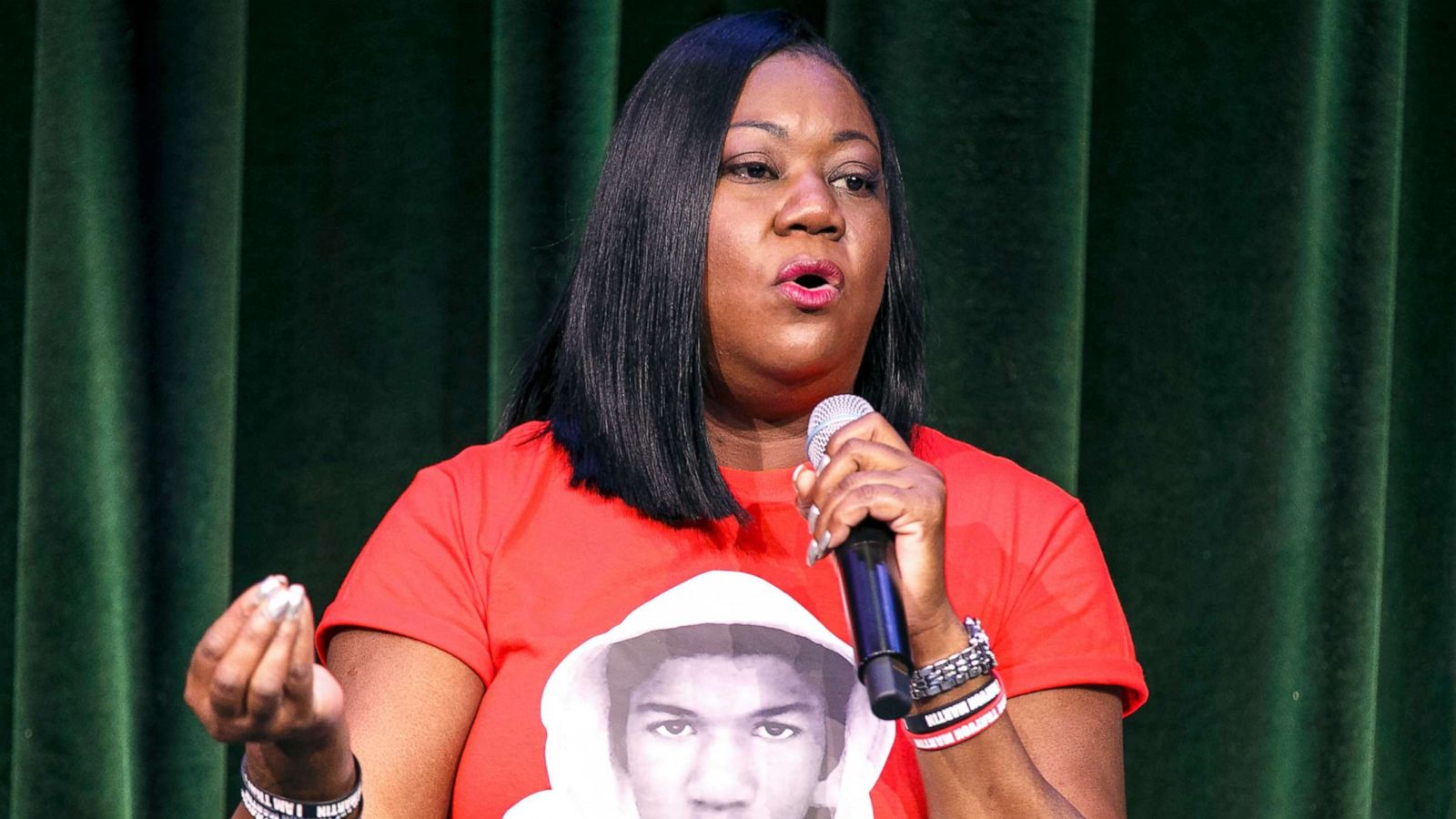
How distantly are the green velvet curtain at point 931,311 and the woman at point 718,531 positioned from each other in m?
0.39

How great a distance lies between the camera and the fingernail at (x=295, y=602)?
0.90 metres

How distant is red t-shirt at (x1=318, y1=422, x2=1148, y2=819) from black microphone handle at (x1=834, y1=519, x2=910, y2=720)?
268 millimetres

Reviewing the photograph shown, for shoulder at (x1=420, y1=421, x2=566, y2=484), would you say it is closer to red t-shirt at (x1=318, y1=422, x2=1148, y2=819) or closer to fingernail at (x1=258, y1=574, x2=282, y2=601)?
red t-shirt at (x1=318, y1=422, x2=1148, y2=819)

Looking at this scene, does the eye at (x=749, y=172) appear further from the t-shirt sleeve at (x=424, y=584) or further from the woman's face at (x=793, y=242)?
the t-shirt sleeve at (x=424, y=584)

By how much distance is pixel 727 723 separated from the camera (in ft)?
4.10

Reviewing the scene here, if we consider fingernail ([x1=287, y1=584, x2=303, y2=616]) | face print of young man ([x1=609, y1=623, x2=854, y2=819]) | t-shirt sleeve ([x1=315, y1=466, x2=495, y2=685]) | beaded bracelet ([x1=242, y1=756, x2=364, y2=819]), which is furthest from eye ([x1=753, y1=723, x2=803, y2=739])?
fingernail ([x1=287, y1=584, x2=303, y2=616])

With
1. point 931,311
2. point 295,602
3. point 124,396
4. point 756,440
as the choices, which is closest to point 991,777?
point 756,440

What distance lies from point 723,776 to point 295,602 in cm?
45

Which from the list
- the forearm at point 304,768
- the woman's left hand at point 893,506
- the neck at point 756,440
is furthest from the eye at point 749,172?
the forearm at point 304,768

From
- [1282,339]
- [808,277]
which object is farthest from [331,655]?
[1282,339]

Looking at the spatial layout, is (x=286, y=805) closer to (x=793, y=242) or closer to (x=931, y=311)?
(x=793, y=242)

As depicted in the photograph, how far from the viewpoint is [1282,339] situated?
1905mm

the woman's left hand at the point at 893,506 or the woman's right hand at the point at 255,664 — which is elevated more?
the woman's left hand at the point at 893,506

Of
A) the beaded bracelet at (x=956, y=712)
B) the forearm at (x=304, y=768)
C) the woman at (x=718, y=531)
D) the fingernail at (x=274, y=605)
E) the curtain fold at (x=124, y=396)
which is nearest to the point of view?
the fingernail at (x=274, y=605)
